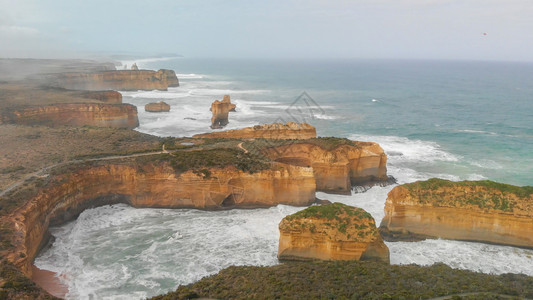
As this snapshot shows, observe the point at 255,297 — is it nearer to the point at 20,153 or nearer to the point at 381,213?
the point at 381,213

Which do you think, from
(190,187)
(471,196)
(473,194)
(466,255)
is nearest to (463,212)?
(471,196)

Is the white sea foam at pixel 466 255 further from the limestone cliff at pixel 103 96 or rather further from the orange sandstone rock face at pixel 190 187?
the limestone cliff at pixel 103 96

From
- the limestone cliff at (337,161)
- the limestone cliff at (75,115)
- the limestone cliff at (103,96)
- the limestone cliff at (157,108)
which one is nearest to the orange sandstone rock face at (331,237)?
the limestone cliff at (337,161)

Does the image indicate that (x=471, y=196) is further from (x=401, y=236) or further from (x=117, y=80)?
(x=117, y=80)

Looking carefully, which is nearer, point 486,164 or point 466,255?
point 466,255

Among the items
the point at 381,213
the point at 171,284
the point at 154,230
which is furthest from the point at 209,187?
the point at 381,213

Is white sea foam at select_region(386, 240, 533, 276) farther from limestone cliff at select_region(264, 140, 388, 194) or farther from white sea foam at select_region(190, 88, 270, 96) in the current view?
white sea foam at select_region(190, 88, 270, 96)

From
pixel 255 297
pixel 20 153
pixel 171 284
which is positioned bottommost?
pixel 171 284
